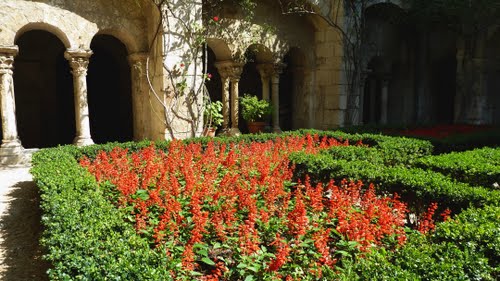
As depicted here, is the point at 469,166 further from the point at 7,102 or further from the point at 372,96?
the point at 372,96

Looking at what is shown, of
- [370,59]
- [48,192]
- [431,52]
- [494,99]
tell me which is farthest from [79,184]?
[494,99]

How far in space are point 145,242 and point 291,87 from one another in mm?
9579

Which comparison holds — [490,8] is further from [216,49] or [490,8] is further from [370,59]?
[216,49]

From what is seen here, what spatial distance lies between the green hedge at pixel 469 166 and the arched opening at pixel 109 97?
7751mm

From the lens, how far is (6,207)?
4492mm

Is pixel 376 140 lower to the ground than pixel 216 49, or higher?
lower

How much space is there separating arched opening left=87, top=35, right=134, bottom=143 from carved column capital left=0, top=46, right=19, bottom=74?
384 centimetres

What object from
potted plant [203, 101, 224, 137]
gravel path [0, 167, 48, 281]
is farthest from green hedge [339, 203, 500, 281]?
potted plant [203, 101, 224, 137]

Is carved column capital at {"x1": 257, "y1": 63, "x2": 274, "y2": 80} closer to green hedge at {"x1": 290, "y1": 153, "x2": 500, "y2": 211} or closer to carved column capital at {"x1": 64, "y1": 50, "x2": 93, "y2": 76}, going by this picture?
carved column capital at {"x1": 64, "y1": 50, "x2": 93, "y2": 76}

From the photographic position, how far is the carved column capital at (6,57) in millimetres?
6527

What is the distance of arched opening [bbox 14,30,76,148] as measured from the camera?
32.1 ft

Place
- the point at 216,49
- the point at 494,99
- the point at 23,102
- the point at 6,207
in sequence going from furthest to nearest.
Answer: the point at 494,99
the point at 23,102
the point at 216,49
the point at 6,207

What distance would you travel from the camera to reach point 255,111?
938 centimetres

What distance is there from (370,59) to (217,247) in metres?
9.92
